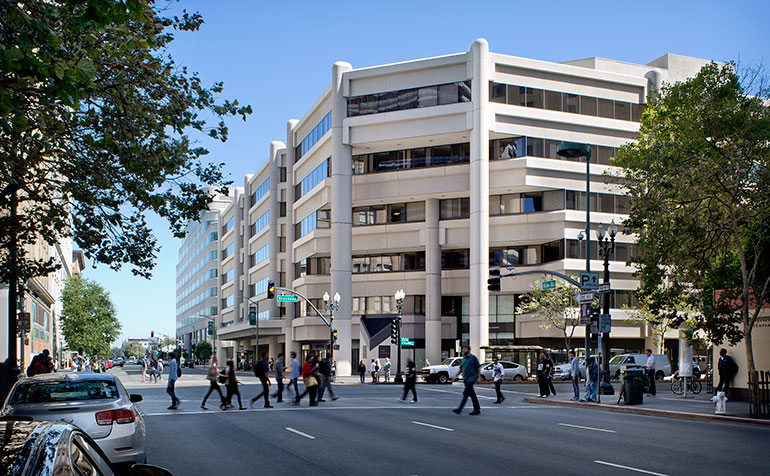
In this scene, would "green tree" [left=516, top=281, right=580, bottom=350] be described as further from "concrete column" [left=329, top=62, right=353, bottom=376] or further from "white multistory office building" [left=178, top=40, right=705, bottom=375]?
"concrete column" [left=329, top=62, right=353, bottom=376]

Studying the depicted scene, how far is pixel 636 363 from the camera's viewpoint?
50500mm

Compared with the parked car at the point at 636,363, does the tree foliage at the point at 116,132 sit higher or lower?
higher

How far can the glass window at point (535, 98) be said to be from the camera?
63000 millimetres

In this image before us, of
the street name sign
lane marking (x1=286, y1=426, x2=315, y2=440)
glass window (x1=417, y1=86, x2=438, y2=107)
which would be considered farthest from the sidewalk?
glass window (x1=417, y1=86, x2=438, y2=107)

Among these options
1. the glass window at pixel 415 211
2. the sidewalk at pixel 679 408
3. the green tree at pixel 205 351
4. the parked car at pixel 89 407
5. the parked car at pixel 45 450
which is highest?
the glass window at pixel 415 211

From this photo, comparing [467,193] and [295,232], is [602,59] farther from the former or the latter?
[295,232]

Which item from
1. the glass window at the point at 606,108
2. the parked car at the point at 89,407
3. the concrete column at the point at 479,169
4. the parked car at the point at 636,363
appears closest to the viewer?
the parked car at the point at 89,407

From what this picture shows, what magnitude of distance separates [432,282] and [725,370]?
40.3m

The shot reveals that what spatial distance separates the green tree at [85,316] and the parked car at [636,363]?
56.9 meters

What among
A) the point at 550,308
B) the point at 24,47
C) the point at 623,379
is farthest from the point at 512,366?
the point at 24,47

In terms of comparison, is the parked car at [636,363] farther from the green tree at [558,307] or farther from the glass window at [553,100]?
the glass window at [553,100]

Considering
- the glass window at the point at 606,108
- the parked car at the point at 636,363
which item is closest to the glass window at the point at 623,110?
the glass window at the point at 606,108

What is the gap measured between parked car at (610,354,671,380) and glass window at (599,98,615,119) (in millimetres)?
21655

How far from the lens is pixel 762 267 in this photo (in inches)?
994
